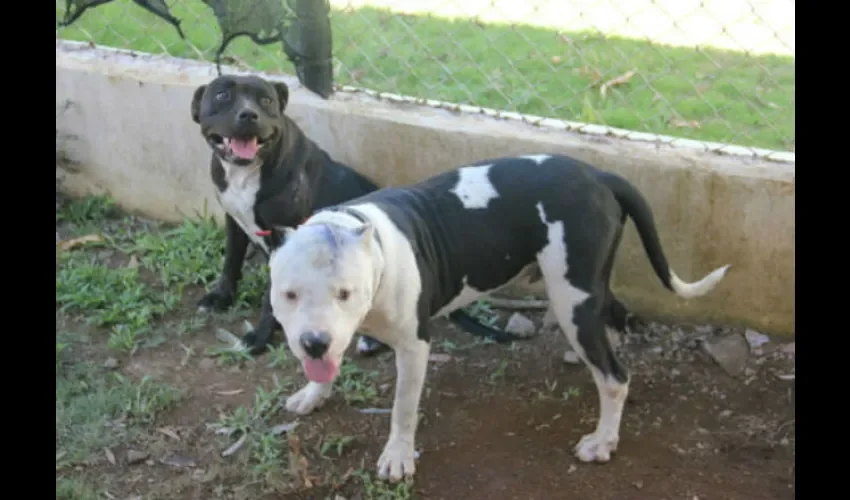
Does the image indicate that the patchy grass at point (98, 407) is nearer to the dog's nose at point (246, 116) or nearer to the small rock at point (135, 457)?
the small rock at point (135, 457)

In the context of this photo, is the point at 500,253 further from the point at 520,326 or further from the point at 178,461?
the point at 178,461

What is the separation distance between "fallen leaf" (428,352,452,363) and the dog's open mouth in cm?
131

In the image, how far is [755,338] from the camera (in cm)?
474

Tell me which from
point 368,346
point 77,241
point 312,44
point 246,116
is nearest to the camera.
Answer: point 246,116

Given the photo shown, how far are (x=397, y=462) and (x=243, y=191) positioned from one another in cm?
162

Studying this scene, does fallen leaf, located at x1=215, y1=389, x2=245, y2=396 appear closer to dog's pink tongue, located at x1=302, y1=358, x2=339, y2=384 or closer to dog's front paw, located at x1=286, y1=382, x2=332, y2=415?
dog's front paw, located at x1=286, y1=382, x2=332, y2=415

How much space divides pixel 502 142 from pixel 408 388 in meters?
1.64

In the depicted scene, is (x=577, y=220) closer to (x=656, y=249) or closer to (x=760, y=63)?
(x=656, y=249)

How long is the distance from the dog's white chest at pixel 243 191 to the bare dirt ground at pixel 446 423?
62cm

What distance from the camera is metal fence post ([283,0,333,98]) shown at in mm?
5184

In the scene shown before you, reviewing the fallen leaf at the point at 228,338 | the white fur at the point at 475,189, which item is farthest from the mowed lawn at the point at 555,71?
the fallen leaf at the point at 228,338

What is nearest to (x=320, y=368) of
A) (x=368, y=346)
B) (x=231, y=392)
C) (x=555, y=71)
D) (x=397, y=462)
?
(x=397, y=462)

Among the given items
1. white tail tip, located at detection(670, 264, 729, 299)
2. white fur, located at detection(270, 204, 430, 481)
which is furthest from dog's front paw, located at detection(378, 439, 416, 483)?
white tail tip, located at detection(670, 264, 729, 299)
